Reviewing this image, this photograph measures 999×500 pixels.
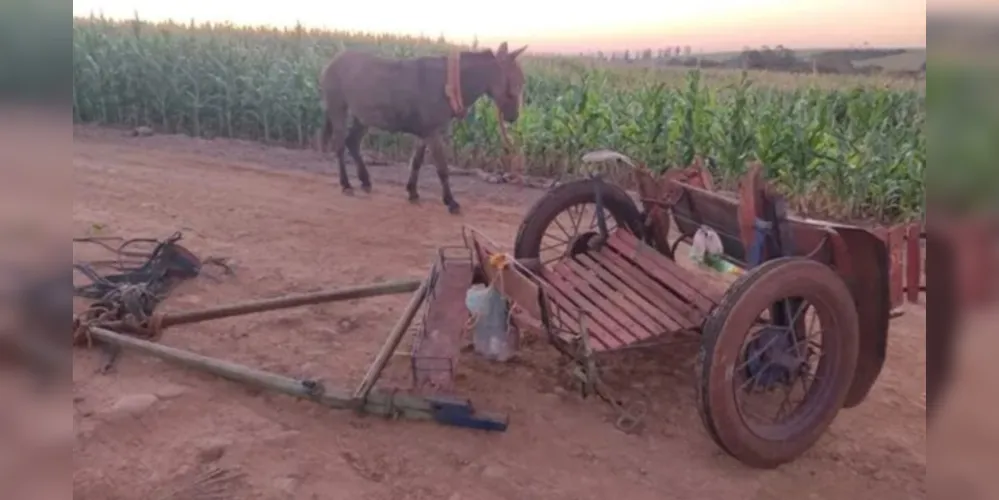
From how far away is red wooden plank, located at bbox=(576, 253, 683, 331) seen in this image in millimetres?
3834

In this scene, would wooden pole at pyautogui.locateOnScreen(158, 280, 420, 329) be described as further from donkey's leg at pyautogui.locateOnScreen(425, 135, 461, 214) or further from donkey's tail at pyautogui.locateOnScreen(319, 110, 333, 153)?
donkey's tail at pyautogui.locateOnScreen(319, 110, 333, 153)

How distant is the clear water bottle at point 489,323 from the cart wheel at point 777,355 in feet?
3.67

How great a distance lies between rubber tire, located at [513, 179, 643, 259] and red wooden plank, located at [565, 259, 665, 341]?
26 cm

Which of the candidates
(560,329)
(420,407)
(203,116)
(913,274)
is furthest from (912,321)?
(203,116)

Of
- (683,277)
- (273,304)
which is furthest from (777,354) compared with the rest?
(273,304)

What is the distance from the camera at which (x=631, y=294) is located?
Answer: 13.6 feet

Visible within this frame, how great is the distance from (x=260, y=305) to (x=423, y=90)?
436cm

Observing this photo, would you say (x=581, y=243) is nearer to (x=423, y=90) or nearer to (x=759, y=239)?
(x=759, y=239)

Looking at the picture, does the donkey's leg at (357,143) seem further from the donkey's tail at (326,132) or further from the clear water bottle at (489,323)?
the clear water bottle at (489,323)

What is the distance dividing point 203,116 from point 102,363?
9422mm

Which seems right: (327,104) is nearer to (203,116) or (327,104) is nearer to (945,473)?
(203,116)

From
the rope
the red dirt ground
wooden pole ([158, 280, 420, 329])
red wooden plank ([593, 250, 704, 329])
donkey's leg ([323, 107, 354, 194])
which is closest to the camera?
the red dirt ground

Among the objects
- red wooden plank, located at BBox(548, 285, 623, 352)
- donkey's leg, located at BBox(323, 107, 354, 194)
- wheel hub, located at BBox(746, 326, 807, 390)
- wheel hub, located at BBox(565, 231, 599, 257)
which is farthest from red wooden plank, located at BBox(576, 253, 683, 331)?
donkey's leg, located at BBox(323, 107, 354, 194)

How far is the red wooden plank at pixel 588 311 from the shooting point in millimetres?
3760
